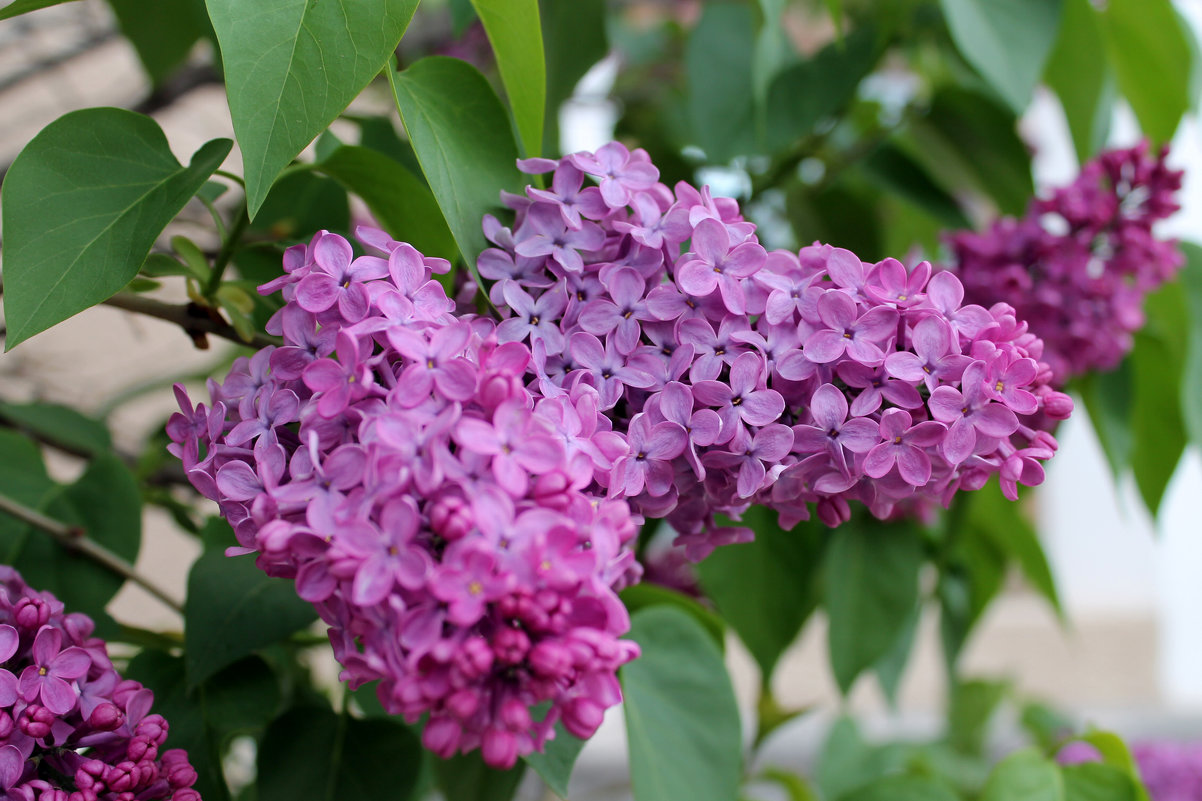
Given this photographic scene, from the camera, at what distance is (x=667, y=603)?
518 millimetres

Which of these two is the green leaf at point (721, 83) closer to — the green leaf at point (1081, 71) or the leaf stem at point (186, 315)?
the green leaf at point (1081, 71)

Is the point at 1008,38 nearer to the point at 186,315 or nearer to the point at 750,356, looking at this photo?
the point at 750,356

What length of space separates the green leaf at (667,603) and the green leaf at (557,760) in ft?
0.38

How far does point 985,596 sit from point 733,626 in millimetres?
300

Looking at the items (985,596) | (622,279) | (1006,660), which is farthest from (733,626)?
(1006,660)

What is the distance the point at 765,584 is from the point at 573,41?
1.33 feet

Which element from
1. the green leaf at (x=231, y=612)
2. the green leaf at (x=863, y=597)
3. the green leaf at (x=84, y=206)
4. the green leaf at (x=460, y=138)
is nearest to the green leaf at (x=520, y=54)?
the green leaf at (x=460, y=138)

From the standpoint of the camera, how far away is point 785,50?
2.27 ft

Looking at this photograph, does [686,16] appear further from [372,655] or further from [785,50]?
[372,655]

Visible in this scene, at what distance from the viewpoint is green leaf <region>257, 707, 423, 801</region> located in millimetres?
404

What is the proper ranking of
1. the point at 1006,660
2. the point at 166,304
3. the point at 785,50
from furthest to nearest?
1. the point at 1006,660
2. the point at 785,50
3. the point at 166,304

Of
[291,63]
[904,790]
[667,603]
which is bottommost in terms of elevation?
[904,790]

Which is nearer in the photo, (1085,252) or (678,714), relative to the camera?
(678,714)

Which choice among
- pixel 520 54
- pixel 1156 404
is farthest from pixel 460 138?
pixel 1156 404
